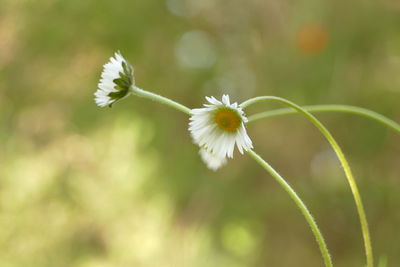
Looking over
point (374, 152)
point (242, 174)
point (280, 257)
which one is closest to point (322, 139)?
point (374, 152)

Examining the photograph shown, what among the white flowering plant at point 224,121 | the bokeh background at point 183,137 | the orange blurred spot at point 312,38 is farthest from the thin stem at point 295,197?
the orange blurred spot at point 312,38

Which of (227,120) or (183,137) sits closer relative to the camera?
(227,120)

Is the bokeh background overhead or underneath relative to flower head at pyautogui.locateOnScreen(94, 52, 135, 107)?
overhead

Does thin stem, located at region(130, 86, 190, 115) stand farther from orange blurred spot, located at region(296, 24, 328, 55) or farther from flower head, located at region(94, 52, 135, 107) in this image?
orange blurred spot, located at region(296, 24, 328, 55)

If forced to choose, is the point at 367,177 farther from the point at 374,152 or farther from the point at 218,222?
the point at 218,222

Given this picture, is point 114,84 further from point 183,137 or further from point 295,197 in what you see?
point 183,137

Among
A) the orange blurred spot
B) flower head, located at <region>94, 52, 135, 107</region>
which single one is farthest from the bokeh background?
flower head, located at <region>94, 52, 135, 107</region>

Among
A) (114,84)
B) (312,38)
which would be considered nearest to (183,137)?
(312,38)

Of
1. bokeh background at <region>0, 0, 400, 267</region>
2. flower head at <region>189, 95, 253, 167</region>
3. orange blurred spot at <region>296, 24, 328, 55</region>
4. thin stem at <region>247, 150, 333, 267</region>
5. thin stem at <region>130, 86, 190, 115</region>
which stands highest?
orange blurred spot at <region>296, 24, 328, 55</region>
